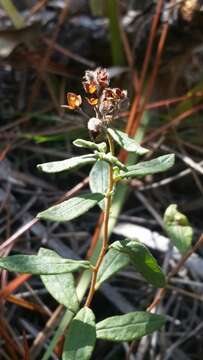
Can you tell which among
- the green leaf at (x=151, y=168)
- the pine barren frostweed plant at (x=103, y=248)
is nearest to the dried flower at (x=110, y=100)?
the pine barren frostweed plant at (x=103, y=248)

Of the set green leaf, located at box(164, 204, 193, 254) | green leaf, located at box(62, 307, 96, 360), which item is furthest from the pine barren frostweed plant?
green leaf, located at box(164, 204, 193, 254)

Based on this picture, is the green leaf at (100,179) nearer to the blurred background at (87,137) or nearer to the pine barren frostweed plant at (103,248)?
the pine barren frostweed plant at (103,248)

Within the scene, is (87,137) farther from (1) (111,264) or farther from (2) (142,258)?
(2) (142,258)

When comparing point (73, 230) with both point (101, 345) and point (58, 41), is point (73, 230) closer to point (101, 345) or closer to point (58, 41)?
point (101, 345)

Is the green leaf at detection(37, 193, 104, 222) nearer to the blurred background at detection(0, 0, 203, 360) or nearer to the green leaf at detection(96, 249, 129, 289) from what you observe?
the green leaf at detection(96, 249, 129, 289)

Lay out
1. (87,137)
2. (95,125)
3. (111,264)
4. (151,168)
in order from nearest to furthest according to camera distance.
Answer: (95,125), (151,168), (111,264), (87,137)

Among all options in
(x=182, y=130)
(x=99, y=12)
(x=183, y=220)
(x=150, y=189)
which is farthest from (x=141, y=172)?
(x=99, y=12)

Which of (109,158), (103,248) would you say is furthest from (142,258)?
(109,158)
